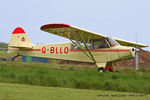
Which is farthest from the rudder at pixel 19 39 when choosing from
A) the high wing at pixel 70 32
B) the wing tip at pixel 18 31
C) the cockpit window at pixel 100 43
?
the cockpit window at pixel 100 43

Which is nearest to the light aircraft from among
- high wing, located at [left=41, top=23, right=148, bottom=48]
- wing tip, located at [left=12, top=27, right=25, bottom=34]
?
high wing, located at [left=41, top=23, right=148, bottom=48]

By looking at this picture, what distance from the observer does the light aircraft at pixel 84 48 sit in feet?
49.5

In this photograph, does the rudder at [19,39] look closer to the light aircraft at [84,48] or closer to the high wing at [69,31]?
the light aircraft at [84,48]

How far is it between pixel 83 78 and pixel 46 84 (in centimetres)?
138

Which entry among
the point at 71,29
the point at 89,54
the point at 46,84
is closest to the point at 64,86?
the point at 46,84

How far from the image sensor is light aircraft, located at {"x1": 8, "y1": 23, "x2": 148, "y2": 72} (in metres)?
15.1

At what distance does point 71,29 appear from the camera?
15023 mm

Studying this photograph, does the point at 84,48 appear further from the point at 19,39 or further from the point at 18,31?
the point at 18,31

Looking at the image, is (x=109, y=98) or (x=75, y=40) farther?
(x=75, y=40)

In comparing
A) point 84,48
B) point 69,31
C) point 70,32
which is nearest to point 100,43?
point 84,48

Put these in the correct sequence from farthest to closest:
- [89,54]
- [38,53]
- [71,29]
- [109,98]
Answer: [38,53] < [89,54] < [71,29] < [109,98]

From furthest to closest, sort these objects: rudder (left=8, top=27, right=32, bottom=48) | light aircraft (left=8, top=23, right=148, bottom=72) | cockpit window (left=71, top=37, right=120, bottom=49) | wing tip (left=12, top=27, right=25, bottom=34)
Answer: wing tip (left=12, top=27, right=25, bottom=34) < rudder (left=8, top=27, right=32, bottom=48) < cockpit window (left=71, top=37, right=120, bottom=49) < light aircraft (left=8, top=23, right=148, bottom=72)

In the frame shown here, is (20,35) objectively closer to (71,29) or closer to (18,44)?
(18,44)

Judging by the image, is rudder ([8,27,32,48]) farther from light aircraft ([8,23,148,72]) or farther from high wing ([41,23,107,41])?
high wing ([41,23,107,41])
